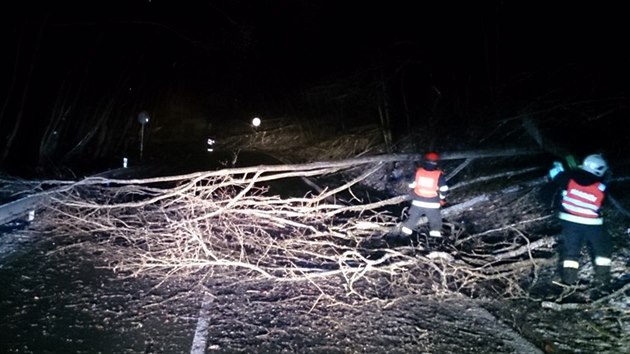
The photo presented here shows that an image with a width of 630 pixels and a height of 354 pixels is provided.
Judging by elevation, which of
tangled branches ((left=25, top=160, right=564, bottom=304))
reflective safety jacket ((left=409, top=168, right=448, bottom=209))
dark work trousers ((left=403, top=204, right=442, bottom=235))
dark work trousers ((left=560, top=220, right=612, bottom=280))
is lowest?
tangled branches ((left=25, top=160, right=564, bottom=304))

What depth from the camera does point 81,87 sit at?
14602mm

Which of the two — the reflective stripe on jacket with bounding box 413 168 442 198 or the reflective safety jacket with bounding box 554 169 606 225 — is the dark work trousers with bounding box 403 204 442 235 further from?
the reflective safety jacket with bounding box 554 169 606 225

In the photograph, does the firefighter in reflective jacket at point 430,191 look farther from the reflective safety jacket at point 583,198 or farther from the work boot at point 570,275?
the work boot at point 570,275

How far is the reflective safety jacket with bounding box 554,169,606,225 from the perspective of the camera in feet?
15.8

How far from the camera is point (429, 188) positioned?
6066mm

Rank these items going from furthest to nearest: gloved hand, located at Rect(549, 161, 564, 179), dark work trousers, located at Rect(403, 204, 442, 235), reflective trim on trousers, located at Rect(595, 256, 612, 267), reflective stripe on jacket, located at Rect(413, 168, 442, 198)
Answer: dark work trousers, located at Rect(403, 204, 442, 235) → reflective stripe on jacket, located at Rect(413, 168, 442, 198) → gloved hand, located at Rect(549, 161, 564, 179) → reflective trim on trousers, located at Rect(595, 256, 612, 267)

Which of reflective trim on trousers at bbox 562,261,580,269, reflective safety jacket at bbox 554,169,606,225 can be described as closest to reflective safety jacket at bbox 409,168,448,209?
reflective safety jacket at bbox 554,169,606,225

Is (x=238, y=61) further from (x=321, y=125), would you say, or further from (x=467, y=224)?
(x=467, y=224)

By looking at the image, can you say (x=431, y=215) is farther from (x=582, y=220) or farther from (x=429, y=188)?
(x=582, y=220)

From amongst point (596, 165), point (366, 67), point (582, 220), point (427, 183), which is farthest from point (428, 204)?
point (366, 67)

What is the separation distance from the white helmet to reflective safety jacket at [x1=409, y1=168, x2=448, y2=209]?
1.70 m

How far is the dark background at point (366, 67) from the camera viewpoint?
29.5 ft

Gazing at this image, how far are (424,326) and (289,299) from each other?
1381 millimetres

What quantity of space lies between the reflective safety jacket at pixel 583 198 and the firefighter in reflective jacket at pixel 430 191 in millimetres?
1505
